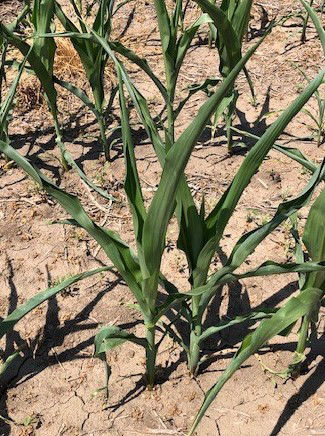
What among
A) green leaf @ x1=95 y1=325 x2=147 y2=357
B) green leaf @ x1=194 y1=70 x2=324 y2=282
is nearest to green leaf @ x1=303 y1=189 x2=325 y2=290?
green leaf @ x1=194 y1=70 x2=324 y2=282

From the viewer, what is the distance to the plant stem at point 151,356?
137cm

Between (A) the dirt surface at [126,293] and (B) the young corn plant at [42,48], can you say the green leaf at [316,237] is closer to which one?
(A) the dirt surface at [126,293]

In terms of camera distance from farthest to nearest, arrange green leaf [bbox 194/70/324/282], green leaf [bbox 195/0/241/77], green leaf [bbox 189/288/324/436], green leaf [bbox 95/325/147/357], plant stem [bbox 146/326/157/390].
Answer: green leaf [bbox 195/0/241/77] → plant stem [bbox 146/326/157/390] → green leaf [bbox 95/325/147/357] → green leaf [bbox 189/288/324/436] → green leaf [bbox 194/70/324/282]

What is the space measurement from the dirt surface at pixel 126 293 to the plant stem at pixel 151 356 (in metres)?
0.05

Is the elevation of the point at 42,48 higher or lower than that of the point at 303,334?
higher

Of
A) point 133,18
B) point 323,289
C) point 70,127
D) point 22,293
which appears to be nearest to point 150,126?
point 323,289

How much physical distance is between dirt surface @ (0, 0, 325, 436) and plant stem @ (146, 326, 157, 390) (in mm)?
51

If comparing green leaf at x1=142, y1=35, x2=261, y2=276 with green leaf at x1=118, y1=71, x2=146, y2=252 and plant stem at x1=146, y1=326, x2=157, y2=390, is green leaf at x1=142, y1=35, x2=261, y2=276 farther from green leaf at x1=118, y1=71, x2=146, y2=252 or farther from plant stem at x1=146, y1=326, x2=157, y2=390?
plant stem at x1=146, y1=326, x2=157, y2=390

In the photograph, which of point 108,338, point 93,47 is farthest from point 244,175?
Answer: point 93,47

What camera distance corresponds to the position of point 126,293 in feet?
5.84

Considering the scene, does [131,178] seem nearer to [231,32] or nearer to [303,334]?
[303,334]

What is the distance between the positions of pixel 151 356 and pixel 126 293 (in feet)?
1.25

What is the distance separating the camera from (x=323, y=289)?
4.27 feet

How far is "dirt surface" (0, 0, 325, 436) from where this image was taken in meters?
1.48
